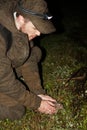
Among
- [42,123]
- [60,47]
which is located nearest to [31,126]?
[42,123]

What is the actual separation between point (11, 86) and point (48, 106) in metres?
0.72

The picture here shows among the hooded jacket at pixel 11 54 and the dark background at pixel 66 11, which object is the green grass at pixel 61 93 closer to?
the hooded jacket at pixel 11 54

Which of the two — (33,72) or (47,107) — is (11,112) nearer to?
(47,107)

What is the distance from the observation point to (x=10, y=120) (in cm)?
452

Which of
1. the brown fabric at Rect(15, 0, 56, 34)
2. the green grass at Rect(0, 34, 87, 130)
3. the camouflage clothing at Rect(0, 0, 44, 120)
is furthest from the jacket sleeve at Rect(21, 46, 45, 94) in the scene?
the brown fabric at Rect(15, 0, 56, 34)

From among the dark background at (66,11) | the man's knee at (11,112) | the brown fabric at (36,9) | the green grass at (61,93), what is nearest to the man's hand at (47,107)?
the green grass at (61,93)

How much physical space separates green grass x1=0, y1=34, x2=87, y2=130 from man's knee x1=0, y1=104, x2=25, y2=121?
8 cm

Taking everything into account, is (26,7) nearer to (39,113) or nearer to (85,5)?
(39,113)

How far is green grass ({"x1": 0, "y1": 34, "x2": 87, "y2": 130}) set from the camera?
174 inches

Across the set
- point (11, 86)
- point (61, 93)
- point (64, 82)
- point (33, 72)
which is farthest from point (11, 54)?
point (64, 82)

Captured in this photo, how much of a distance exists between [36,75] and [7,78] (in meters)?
0.97

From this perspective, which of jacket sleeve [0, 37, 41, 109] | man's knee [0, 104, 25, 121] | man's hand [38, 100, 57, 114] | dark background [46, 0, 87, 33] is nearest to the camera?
jacket sleeve [0, 37, 41, 109]

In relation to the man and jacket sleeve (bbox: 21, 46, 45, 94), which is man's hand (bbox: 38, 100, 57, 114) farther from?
jacket sleeve (bbox: 21, 46, 45, 94)

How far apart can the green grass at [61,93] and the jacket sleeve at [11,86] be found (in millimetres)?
374
